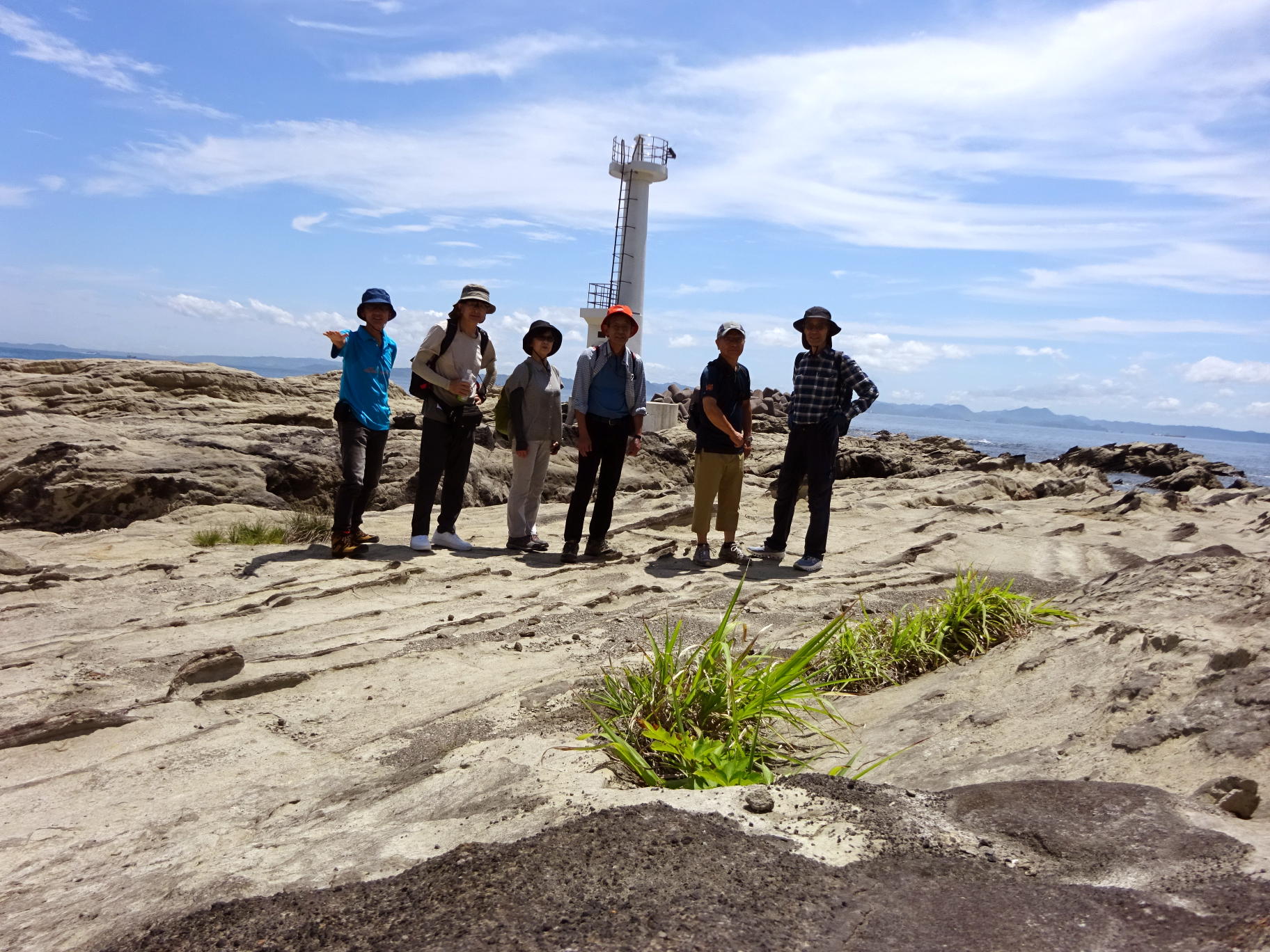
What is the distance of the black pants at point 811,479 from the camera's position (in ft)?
23.3

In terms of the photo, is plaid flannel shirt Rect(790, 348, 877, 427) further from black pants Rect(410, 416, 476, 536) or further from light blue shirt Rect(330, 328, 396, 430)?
light blue shirt Rect(330, 328, 396, 430)

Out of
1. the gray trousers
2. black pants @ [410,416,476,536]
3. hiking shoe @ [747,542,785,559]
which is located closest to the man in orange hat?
the gray trousers

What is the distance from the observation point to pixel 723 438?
23.2 feet

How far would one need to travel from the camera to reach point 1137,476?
943 inches

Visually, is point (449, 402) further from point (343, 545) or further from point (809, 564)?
point (809, 564)

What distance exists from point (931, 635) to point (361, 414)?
165 inches

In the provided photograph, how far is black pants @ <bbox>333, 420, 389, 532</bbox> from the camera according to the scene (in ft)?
21.1

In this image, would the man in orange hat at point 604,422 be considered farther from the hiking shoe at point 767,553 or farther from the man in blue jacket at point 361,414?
the man in blue jacket at point 361,414

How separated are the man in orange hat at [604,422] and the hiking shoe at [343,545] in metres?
1.53

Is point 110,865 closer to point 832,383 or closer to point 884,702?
point 884,702

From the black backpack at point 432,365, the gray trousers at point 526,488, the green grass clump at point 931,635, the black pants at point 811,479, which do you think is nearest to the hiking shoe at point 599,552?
the gray trousers at point 526,488

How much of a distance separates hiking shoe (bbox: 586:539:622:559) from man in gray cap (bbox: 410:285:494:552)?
0.96m

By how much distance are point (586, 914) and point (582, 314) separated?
28121mm

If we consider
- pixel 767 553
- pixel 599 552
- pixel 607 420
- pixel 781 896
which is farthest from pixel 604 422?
pixel 781 896
